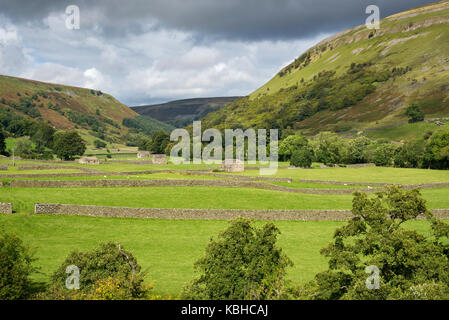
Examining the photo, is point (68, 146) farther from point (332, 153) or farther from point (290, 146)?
point (332, 153)

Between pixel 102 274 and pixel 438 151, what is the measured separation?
8116cm

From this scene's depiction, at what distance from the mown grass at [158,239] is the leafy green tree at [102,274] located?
2.56 m

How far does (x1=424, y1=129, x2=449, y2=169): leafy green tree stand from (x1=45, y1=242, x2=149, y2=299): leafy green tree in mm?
78337

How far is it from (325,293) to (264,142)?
114998mm

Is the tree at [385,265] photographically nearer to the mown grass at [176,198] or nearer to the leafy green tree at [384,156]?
the mown grass at [176,198]

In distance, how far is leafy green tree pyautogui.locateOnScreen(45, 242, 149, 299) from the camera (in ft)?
53.3

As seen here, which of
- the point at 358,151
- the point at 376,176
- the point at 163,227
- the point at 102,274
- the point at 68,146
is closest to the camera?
the point at 102,274

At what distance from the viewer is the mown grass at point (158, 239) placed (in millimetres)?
22734

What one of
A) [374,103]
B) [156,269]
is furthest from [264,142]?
[156,269]

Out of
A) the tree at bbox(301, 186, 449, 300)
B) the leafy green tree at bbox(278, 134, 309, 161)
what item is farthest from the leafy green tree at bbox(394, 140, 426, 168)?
the tree at bbox(301, 186, 449, 300)

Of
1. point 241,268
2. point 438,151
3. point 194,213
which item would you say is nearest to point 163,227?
point 194,213

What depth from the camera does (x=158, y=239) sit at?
97.1 ft

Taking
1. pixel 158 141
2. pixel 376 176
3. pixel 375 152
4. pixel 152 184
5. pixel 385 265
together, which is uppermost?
pixel 158 141

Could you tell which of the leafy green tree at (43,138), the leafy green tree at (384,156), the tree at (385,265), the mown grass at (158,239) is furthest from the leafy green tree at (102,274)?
the leafy green tree at (43,138)
